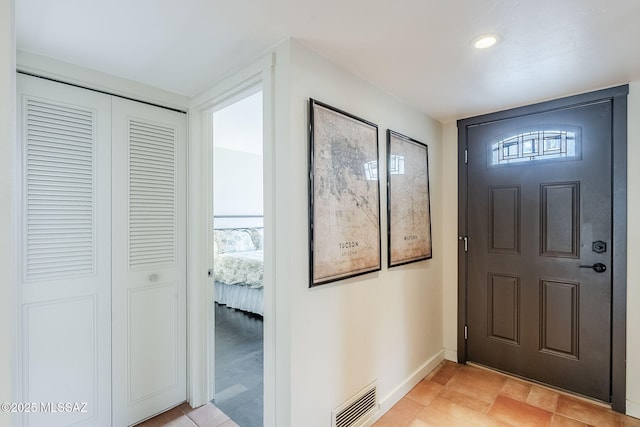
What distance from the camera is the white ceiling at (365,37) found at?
51.7 inches

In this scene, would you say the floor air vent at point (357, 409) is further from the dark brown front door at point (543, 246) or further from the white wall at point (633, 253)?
the white wall at point (633, 253)

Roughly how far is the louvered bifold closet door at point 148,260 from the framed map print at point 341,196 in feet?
3.84

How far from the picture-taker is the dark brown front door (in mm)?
2230

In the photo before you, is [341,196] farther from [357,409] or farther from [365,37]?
[357,409]

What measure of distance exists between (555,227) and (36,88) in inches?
140

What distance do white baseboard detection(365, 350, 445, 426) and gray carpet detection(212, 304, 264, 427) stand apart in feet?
2.65

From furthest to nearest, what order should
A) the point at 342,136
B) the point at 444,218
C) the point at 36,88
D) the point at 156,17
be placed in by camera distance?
the point at 444,218 < the point at 342,136 < the point at 36,88 < the point at 156,17

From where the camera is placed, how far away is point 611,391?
217cm

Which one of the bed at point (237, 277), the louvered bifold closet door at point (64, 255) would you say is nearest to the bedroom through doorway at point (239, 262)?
the bed at point (237, 277)

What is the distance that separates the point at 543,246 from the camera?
2.45 meters

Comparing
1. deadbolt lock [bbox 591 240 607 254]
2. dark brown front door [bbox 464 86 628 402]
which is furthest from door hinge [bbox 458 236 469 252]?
deadbolt lock [bbox 591 240 607 254]

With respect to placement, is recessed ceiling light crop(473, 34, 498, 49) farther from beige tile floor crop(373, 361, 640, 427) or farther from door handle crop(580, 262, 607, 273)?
beige tile floor crop(373, 361, 640, 427)

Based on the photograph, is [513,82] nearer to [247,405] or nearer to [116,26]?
[116,26]

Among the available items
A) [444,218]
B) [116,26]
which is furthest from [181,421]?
[444,218]
